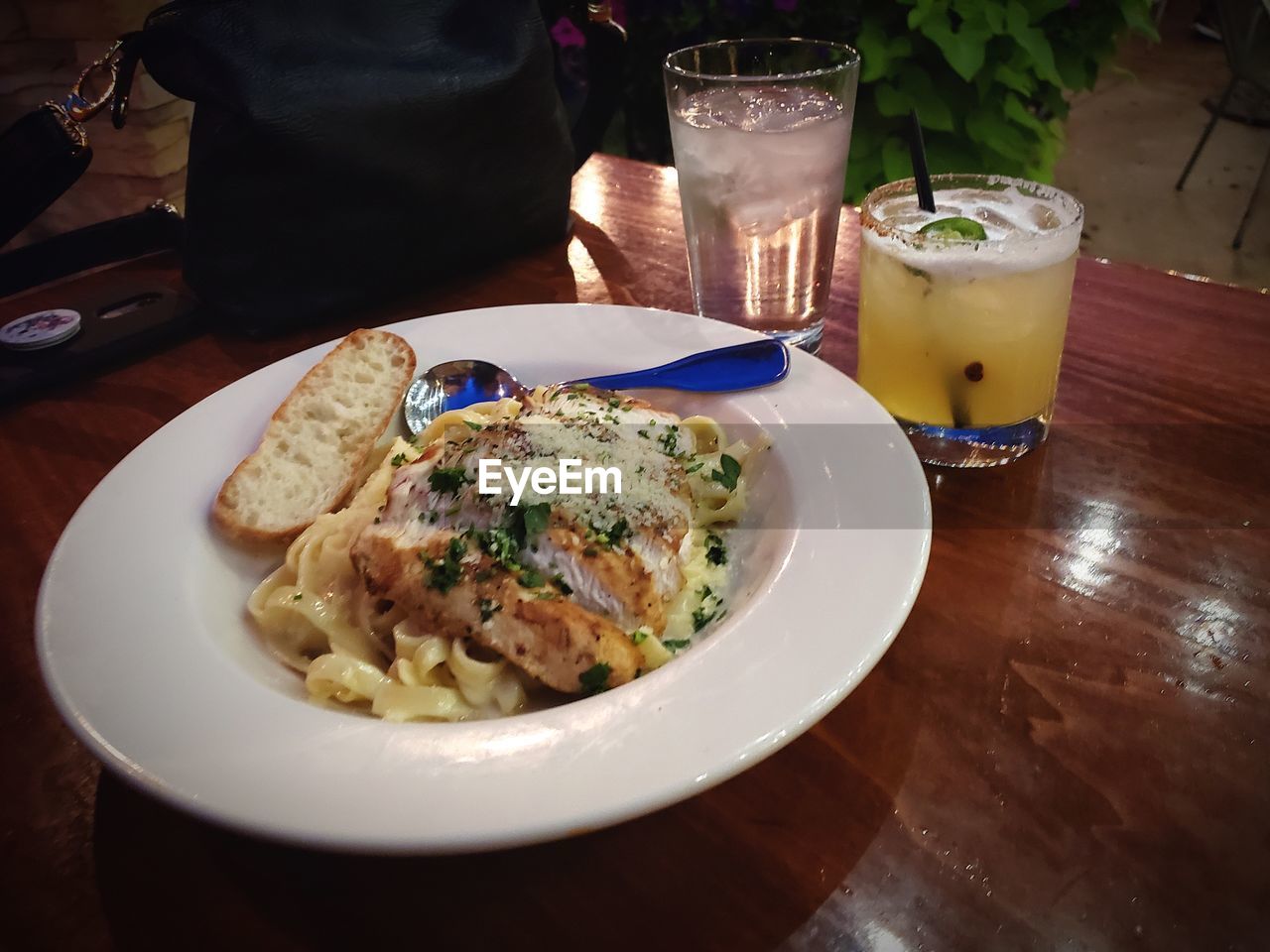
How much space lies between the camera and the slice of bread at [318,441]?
121 centimetres

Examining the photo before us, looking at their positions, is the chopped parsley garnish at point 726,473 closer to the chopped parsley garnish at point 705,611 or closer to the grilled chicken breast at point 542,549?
the grilled chicken breast at point 542,549

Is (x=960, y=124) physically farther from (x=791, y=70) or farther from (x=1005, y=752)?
(x=1005, y=752)

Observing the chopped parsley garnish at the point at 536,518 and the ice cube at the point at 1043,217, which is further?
the ice cube at the point at 1043,217

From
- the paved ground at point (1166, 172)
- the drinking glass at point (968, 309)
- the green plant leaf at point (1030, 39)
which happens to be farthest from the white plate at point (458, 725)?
the paved ground at point (1166, 172)

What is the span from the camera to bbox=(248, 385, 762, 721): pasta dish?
97 cm

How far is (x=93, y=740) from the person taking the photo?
0.78 m

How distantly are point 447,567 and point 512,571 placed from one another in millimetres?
72

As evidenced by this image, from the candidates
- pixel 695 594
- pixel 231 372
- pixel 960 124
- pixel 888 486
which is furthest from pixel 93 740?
pixel 960 124

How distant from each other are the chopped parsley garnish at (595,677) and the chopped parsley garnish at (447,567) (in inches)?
7.3

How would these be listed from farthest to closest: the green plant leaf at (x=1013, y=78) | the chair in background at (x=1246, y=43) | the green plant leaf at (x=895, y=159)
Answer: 1. the chair in background at (x=1246, y=43)
2. the green plant leaf at (x=895, y=159)
3. the green plant leaf at (x=1013, y=78)

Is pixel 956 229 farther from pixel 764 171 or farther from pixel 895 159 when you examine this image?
pixel 895 159

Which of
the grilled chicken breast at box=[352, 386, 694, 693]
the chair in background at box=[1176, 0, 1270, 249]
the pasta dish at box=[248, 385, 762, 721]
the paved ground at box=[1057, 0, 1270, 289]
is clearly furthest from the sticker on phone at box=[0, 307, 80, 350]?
the chair in background at box=[1176, 0, 1270, 249]

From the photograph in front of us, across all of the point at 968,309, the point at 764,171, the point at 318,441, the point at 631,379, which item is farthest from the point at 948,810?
the point at 764,171

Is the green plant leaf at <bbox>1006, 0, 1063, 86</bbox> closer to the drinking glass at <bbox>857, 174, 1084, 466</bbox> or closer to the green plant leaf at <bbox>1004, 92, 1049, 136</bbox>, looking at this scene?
the green plant leaf at <bbox>1004, 92, 1049, 136</bbox>
